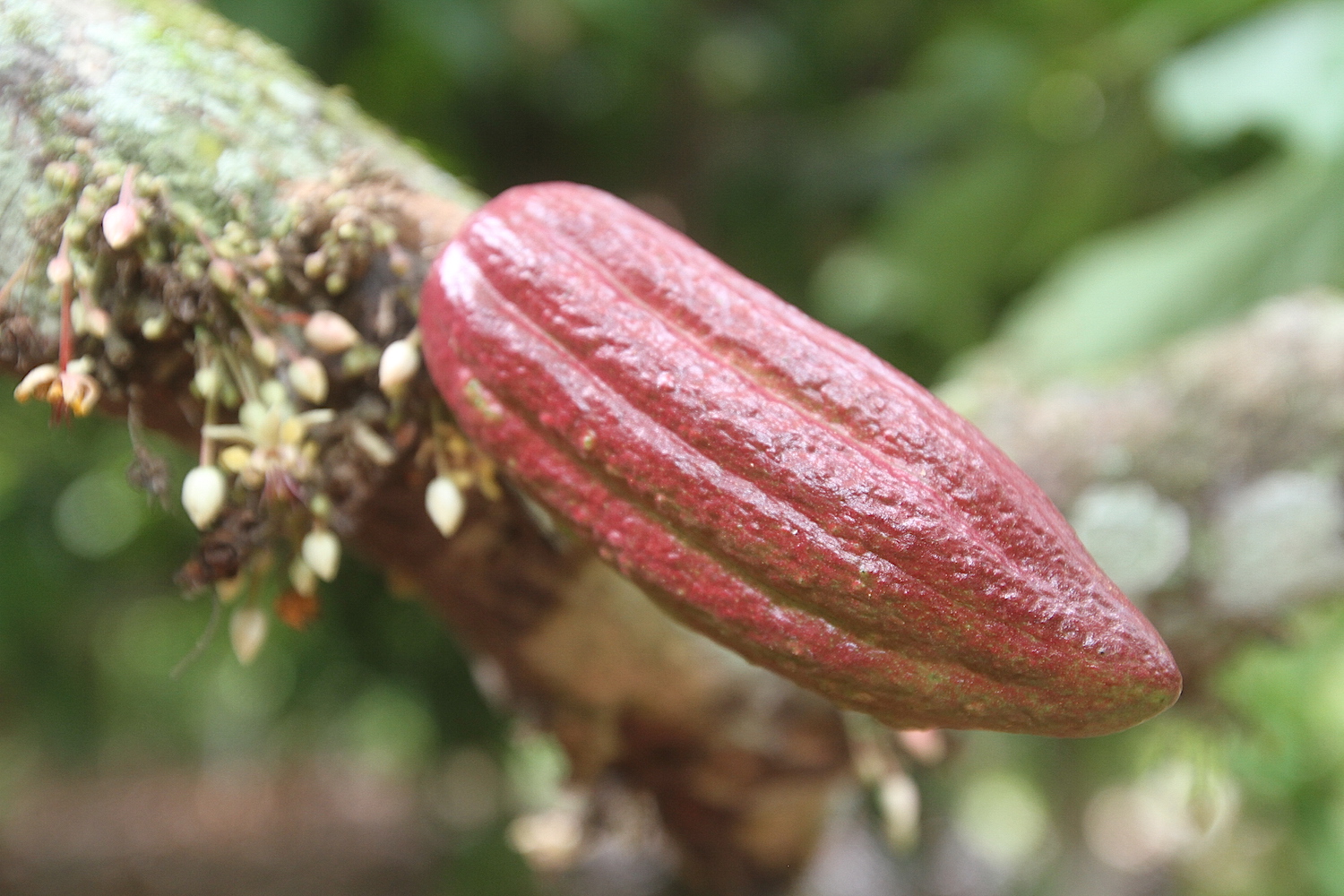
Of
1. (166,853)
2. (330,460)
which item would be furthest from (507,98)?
(166,853)

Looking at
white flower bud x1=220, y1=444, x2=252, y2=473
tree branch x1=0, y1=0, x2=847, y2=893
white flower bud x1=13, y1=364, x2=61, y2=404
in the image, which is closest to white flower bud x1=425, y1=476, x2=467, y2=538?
tree branch x1=0, y1=0, x2=847, y2=893

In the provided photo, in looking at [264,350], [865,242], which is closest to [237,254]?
[264,350]

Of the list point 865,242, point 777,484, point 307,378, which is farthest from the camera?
point 865,242

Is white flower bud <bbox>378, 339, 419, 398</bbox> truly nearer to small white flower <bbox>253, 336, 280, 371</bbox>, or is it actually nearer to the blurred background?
small white flower <bbox>253, 336, 280, 371</bbox>

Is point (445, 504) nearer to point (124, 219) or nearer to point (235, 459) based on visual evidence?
point (235, 459)

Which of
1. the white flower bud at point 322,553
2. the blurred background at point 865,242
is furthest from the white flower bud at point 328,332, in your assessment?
the blurred background at point 865,242

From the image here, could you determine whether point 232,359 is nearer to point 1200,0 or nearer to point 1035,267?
point 1200,0
